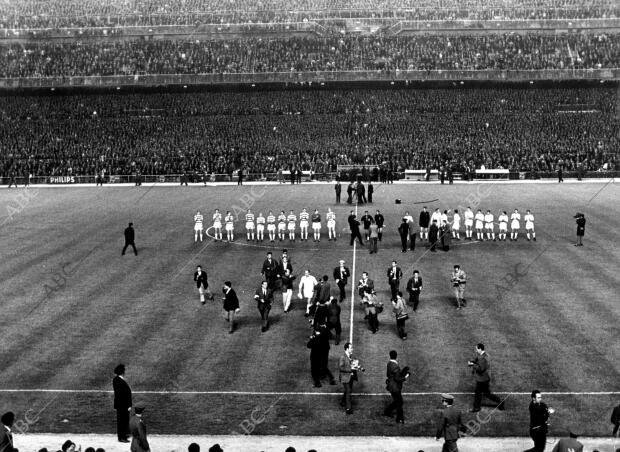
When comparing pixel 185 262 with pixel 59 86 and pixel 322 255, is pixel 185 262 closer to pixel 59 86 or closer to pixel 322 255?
pixel 322 255

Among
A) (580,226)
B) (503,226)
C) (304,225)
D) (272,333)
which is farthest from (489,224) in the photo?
(272,333)

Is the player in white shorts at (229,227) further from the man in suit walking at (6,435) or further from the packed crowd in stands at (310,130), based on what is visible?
the packed crowd in stands at (310,130)

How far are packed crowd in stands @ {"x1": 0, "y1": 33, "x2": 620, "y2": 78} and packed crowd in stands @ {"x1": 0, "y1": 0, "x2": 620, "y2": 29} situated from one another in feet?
9.23

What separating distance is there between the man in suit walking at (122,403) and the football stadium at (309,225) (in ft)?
0.17

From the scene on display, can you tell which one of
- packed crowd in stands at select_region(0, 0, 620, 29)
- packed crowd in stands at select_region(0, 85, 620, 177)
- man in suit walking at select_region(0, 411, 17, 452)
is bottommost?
man in suit walking at select_region(0, 411, 17, 452)

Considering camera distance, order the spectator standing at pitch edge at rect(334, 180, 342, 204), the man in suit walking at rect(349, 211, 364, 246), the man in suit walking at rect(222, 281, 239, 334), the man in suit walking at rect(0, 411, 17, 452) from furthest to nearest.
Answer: the spectator standing at pitch edge at rect(334, 180, 342, 204)
the man in suit walking at rect(349, 211, 364, 246)
the man in suit walking at rect(222, 281, 239, 334)
the man in suit walking at rect(0, 411, 17, 452)

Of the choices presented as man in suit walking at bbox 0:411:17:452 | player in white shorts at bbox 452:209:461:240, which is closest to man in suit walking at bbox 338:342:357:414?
man in suit walking at bbox 0:411:17:452

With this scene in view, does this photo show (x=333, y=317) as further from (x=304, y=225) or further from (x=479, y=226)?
(x=479, y=226)

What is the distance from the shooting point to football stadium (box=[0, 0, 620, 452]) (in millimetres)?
20938

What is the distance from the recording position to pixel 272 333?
27203mm

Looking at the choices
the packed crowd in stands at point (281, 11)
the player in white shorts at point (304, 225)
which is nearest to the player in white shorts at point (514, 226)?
the player in white shorts at point (304, 225)

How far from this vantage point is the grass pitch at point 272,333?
20875 millimetres

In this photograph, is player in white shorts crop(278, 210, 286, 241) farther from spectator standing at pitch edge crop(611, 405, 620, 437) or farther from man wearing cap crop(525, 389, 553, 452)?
man wearing cap crop(525, 389, 553, 452)

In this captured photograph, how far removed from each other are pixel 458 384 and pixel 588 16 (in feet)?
249
